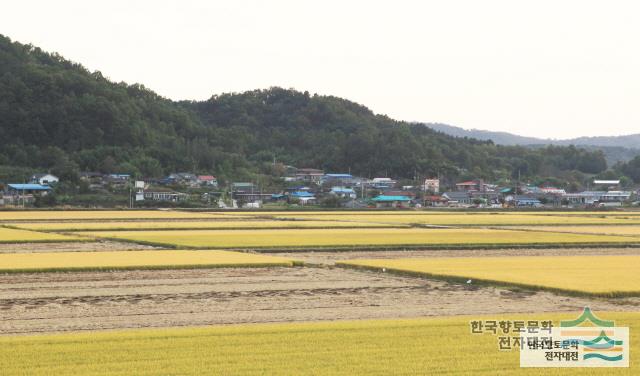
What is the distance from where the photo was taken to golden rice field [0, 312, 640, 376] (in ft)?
33.3

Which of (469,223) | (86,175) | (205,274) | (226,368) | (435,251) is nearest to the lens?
(226,368)

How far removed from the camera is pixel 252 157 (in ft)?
403

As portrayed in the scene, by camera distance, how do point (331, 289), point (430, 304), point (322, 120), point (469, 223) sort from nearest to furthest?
point (430, 304), point (331, 289), point (469, 223), point (322, 120)

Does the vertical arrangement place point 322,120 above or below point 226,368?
above

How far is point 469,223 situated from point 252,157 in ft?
246

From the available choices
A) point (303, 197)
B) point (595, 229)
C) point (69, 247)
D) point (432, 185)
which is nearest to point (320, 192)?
point (303, 197)

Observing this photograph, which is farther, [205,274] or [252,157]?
[252,157]

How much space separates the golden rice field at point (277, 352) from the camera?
10.2 meters

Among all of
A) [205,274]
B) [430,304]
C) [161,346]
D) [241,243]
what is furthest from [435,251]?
[161,346]

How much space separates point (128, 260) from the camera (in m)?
24.1

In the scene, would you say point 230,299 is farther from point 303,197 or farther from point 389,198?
point 389,198

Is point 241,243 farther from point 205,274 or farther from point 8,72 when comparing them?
point 8,72
